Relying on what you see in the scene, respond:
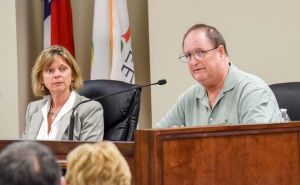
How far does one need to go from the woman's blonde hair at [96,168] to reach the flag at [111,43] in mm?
3532

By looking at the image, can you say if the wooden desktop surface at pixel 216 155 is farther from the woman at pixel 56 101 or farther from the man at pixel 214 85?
the woman at pixel 56 101

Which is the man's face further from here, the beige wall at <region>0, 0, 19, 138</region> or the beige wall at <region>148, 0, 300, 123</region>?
the beige wall at <region>0, 0, 19, 138</region>

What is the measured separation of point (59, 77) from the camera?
375 cm

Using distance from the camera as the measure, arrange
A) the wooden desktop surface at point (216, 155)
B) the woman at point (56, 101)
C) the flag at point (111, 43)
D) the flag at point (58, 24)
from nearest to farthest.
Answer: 1. the wooden desktop surface at point (216, 155)
2. the woman at point (56, 101)
3. the flag at point (111, 43)
4. the flag at point (58, 24)

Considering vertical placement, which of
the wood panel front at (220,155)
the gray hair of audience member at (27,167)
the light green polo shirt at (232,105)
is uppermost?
the light green polo shirt at (232,105)

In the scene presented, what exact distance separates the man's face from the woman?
2.73 feet

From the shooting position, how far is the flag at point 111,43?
4.91 m

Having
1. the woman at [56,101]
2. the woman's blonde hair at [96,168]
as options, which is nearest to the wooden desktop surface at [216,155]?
the woman's blonde hair at [96,168]

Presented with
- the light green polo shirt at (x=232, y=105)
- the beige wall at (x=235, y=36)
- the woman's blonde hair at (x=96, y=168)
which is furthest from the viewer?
the beige wall at (x=235, y=36)

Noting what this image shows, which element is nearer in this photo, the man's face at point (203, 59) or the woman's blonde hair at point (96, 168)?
the woman's blonde hair at point (96, 168)

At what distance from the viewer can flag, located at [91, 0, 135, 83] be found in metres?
4.91

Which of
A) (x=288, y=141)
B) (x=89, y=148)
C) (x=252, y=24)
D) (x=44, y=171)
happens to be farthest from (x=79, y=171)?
(x=252, y=24)

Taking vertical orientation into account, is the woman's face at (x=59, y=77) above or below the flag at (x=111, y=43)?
below

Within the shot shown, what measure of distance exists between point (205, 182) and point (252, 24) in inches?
101
